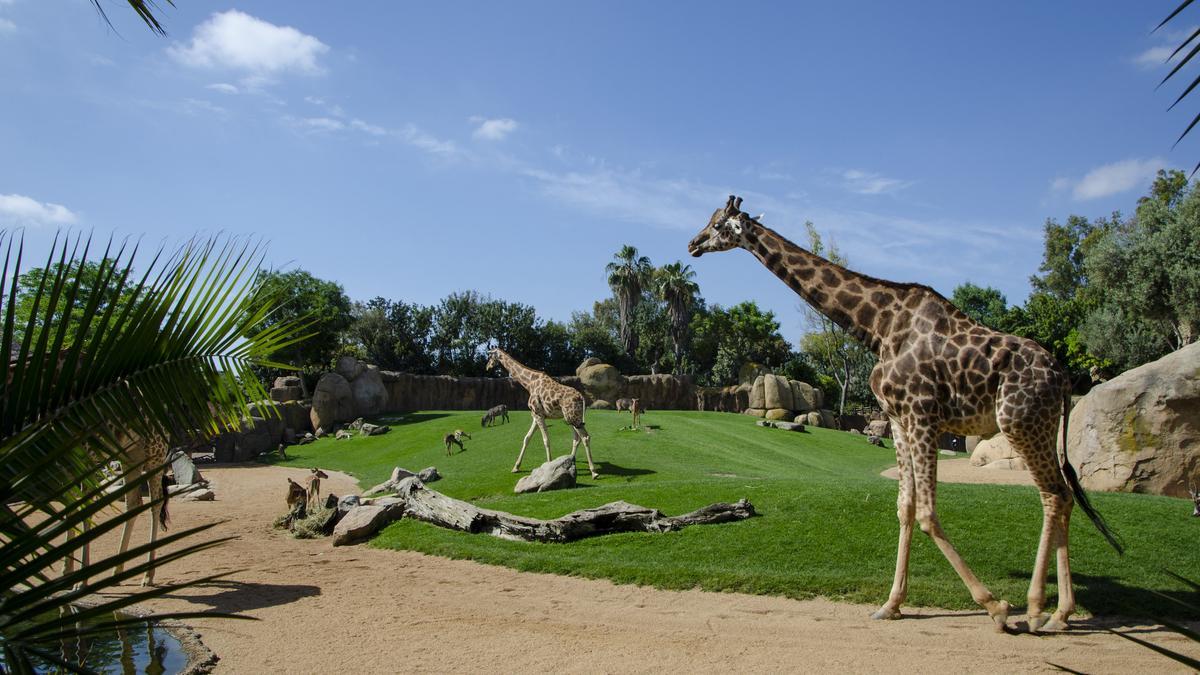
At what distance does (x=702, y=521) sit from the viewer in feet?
37.7

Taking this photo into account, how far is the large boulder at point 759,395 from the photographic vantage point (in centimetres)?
4312

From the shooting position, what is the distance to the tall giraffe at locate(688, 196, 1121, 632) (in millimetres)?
7637

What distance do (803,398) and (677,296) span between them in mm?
17288

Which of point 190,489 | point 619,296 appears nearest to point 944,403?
point 190,489

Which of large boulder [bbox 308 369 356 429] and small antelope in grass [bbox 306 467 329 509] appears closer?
small antelope in grass [bbox 306 467 329 509]

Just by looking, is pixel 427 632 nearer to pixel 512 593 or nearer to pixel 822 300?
pixel 512 593

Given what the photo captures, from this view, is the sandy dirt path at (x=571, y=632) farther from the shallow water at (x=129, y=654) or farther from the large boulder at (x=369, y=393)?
the large boulder at (x=369, y=393)

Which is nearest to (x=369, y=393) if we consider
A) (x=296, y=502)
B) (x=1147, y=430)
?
(x=296, y=502)

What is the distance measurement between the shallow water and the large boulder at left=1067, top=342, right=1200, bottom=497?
1372cm

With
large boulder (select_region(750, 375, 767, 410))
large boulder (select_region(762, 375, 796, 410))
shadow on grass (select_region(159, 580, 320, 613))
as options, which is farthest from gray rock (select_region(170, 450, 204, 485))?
large boulder (select_region(750, 375, 767, 410))

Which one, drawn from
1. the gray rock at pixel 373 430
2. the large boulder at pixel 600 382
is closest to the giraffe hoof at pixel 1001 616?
the gray rock at pixel 373 430

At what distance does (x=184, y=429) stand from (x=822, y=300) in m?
6.85

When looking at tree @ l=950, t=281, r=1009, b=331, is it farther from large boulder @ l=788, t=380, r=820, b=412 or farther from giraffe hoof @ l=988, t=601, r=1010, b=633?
giraffe hoof @ l=988, t=601, r=1010, b=633

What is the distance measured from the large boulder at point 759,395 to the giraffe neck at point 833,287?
1354 inches
